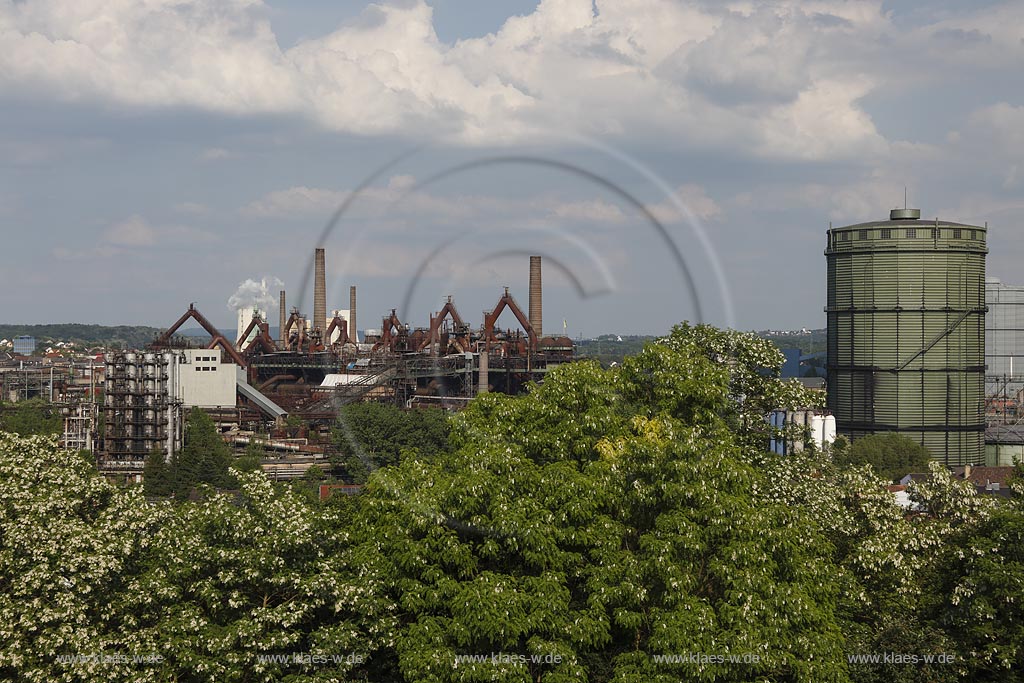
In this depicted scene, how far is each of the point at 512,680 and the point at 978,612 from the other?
371 inches

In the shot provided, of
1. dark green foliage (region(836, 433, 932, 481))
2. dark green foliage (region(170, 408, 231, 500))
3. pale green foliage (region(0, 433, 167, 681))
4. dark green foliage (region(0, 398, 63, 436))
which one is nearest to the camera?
pale green foliage (region(0, 433, 167, 681))

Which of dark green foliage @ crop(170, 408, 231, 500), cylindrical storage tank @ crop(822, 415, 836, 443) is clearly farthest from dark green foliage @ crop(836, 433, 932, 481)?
dark green foliage @ crop(170, 408, 231, 500)

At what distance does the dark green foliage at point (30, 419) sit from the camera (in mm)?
80562

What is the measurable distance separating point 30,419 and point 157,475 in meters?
24.7

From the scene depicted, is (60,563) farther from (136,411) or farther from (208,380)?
(208,380)

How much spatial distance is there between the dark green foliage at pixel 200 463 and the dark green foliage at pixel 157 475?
361 mm

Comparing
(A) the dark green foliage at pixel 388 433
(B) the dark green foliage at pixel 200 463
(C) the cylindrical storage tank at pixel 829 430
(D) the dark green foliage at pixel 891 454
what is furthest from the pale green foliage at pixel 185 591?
(A) the dark green foliage at pixel 388 433

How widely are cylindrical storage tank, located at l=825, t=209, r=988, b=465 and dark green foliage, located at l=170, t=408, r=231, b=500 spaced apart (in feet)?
134

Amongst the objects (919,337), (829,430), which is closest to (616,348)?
(829,430)

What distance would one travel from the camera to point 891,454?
68.8m

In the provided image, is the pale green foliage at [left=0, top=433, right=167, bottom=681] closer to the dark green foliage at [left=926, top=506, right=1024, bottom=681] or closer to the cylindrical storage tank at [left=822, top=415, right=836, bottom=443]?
the dark green foliage at [left=926, top=506, right=1024, bottom=681]

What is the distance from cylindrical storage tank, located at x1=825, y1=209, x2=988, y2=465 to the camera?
7475cm

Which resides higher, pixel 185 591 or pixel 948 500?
pixel 948 500

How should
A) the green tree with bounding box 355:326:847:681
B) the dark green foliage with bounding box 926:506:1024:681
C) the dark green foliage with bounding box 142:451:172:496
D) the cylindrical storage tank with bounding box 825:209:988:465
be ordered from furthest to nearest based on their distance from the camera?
the cylindrical storage tank with bounding box 825:209:988:465
the dark green foliage with bounding box 142:451:172:496
the dark green foliage with bounding box 926:506:1024:681
the green tree with bounding box 355:326:847:681
